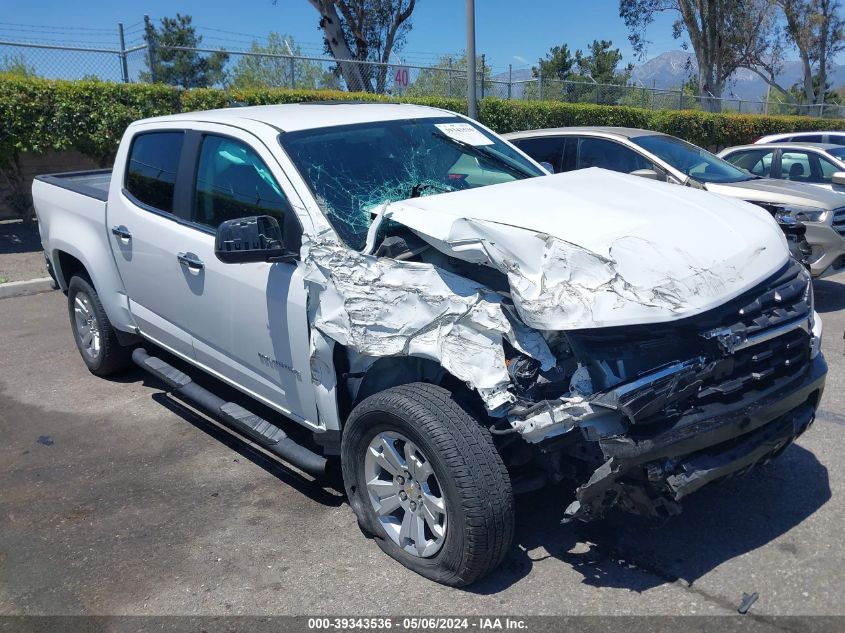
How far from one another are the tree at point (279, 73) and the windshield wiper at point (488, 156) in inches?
407

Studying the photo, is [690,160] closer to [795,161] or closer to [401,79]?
[795,161]

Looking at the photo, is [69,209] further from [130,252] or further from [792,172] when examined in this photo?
[792,172]

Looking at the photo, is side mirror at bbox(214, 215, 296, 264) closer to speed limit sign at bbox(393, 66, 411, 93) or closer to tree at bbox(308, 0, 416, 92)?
speed limit sign at bbox(393, 66, 411, 93)

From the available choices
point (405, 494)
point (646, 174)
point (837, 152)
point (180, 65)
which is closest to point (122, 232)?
point (405, 494)

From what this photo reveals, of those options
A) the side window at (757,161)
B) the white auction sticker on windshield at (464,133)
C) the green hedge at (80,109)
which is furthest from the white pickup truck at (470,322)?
the side window at (757,161)

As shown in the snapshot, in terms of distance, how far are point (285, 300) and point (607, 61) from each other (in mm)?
66742

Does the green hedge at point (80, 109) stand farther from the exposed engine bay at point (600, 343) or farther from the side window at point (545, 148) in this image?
the exposed engine bay at point (600, 343)

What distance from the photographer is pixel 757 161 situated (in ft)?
34.0

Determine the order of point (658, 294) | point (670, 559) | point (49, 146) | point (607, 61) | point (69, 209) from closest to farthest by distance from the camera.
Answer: point (658, 294) → point (670, 559) → point (69, 209) → point (49, 146) → point (607, 61)

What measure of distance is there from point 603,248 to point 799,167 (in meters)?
8.67

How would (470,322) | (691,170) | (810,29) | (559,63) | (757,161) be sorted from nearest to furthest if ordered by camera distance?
1. (470,322)
2. (691,170)
3. (757,161)
4. (810,29)
5. (559,63)

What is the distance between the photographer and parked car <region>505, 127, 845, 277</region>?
24.2 feet

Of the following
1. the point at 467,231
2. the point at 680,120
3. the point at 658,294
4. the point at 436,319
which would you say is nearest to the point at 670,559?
the point at 658,294

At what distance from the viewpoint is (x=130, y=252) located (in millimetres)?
4762
